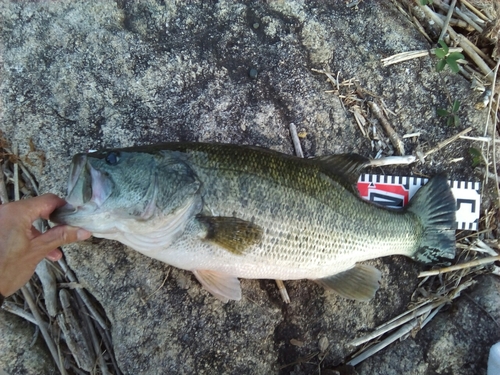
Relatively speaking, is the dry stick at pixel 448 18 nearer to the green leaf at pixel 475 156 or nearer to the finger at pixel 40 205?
the green leaf at pixel 475 156

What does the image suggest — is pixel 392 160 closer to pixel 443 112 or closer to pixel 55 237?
pixel 443 112

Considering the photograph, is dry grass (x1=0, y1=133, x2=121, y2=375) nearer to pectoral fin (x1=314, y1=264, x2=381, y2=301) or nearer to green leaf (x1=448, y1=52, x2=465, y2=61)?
pectoral fin (x1=314, y1=264, x2=381, y2=301)

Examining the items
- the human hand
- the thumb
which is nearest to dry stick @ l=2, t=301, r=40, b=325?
the human hand

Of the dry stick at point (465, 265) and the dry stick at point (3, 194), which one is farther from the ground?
the dry stick at point (3, 194)

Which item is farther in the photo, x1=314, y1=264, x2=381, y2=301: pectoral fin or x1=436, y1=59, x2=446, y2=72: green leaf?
x1=436, y1=59, x2=446, y2=72: green leaf

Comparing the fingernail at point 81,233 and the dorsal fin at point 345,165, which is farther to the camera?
the dorsal fin at point 345,165

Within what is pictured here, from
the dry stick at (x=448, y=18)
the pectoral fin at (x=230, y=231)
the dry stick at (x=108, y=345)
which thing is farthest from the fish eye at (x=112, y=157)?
the dry stick at (x=448, y=18)
